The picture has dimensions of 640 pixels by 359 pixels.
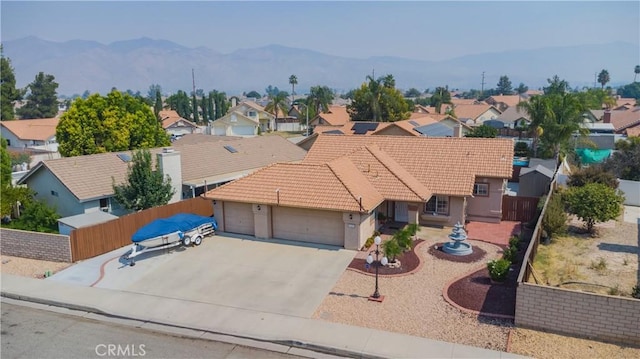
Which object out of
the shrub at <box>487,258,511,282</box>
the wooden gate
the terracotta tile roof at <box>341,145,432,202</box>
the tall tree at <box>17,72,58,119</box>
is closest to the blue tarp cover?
the terracotta tile roof at <box>341,145,432,202</box>

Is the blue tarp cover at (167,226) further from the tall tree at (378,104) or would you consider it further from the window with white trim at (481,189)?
the tall tree at (378,104)

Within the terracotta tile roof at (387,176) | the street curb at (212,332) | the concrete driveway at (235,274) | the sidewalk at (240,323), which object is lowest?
the street curb at (212,332)

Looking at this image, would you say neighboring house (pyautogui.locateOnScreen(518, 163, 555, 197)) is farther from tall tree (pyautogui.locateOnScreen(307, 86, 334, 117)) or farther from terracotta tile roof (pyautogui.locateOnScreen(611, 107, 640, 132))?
tall tree (pyautogui.locateOnScreen(307, 86, 334, 117))

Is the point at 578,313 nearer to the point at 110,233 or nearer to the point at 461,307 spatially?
the point at 461,307

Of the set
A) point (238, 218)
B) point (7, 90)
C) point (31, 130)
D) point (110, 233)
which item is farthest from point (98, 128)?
point (7, 90)

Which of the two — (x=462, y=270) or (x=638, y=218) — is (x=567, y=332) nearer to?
(x=462, y=270)

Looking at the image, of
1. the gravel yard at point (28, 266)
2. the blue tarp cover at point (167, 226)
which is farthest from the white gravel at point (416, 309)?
the gravel yard at point (28, 266)
